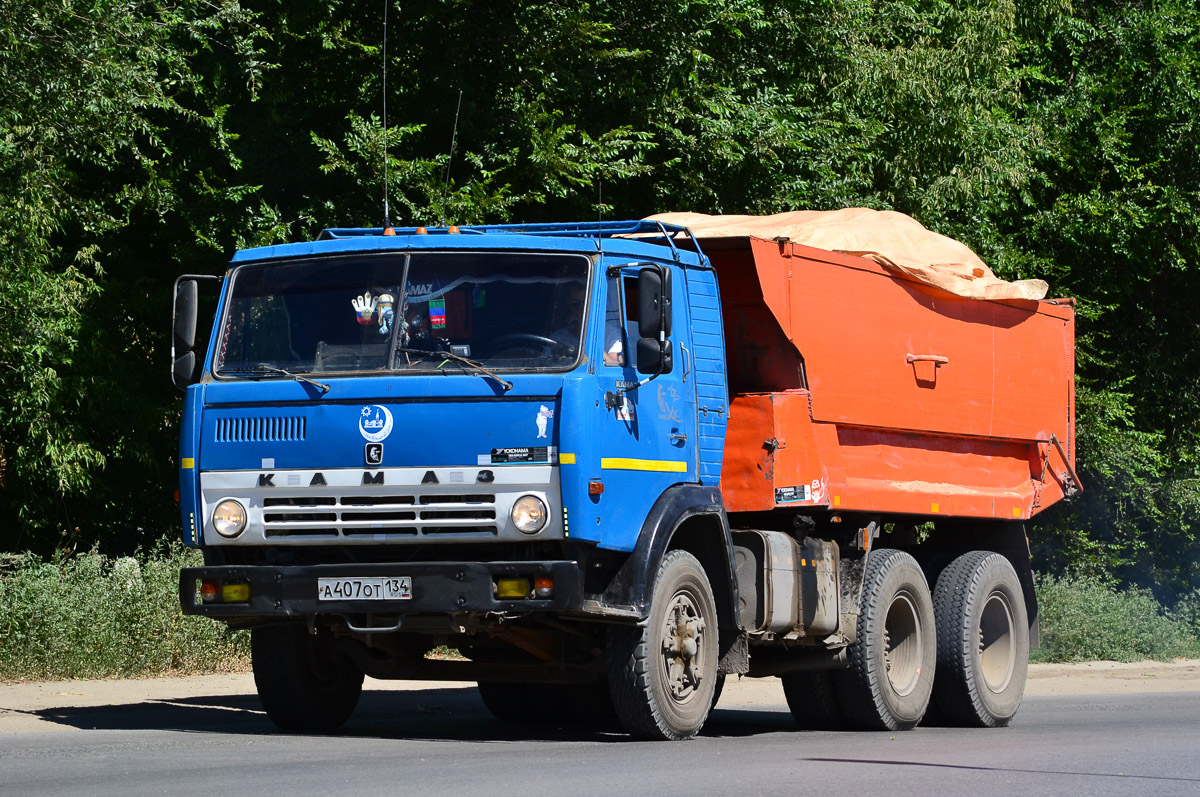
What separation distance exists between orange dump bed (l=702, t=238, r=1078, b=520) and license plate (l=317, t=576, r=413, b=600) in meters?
2.58

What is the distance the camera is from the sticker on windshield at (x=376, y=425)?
29.4 feet

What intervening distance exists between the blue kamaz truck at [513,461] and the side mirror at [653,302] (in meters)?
0.01

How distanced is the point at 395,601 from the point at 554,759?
1237 millimetres

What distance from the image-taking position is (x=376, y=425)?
8.98 meters

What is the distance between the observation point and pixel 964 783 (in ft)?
25.3

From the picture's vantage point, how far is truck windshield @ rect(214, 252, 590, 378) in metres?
9.12

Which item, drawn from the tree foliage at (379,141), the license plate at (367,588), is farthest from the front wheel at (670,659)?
the tree foliage at (379,141)

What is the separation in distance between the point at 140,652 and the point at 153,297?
4.97 metres

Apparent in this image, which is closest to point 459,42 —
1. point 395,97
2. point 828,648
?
point 395,97

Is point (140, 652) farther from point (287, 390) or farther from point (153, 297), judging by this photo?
point (287, 390)

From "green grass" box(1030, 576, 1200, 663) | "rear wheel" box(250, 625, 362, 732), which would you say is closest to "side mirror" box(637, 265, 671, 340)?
"rear wheel" box(250, 625, 362, 732)

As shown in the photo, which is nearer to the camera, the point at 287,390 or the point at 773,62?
the point at 287,390

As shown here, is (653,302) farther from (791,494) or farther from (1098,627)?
(1098,627)

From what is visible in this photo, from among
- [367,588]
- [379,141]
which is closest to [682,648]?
[367,588]
